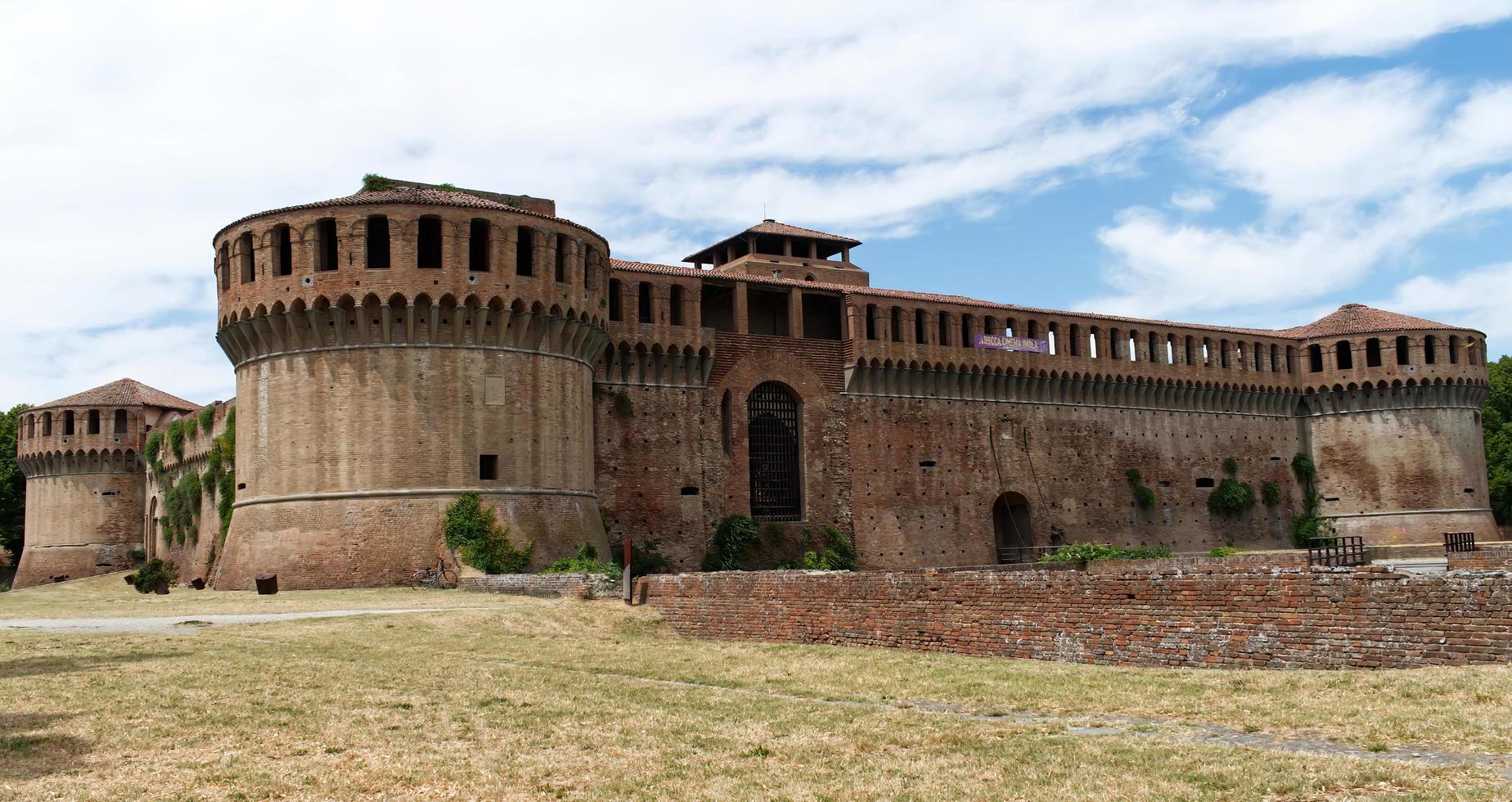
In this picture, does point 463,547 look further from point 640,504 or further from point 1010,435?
point 1010,435

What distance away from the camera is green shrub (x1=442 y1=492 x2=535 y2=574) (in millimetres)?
30016

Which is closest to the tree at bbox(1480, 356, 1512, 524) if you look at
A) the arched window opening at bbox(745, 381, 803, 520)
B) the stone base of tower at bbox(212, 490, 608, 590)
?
the arched window opening at bbox(745, 381, 803, 520)

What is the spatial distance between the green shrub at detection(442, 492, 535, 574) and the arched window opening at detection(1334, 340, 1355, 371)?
34.0 metres

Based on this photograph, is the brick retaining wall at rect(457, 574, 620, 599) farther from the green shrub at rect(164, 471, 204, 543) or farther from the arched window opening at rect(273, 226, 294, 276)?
the green shrub at rect(164, 471, 204, 543)

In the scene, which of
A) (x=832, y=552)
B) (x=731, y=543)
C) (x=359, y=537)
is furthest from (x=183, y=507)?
(x=832, y=552)

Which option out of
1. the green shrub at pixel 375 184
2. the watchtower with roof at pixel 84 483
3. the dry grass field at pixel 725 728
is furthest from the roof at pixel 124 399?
the dry grass field at pixel 725 728

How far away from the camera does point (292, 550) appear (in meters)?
30.5

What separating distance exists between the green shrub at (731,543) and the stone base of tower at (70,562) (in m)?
26.0

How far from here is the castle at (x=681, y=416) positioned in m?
31.1

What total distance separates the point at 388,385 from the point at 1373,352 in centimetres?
3781

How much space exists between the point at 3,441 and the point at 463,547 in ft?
137

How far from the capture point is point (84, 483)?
167 feet

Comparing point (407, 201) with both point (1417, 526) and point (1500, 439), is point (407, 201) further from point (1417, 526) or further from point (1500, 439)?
point (1500, 439)

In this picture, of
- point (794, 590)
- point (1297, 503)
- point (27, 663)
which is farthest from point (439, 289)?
point (1297, 503)
